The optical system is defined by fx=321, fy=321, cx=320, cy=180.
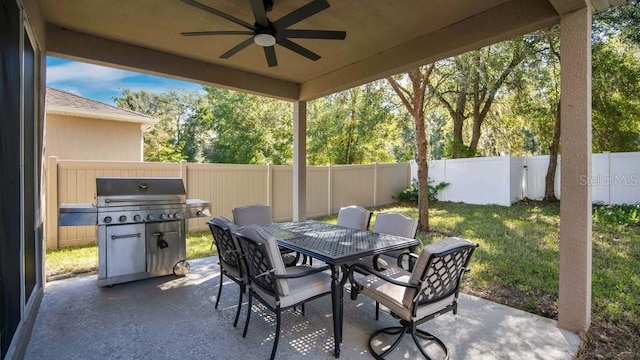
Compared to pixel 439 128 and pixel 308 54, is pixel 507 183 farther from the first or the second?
pixel 308 54

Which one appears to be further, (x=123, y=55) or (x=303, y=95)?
(x=303, y=95)

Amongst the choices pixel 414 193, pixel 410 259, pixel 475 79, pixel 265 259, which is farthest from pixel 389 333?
pixel 414 193

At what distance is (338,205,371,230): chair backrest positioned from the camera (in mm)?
3959

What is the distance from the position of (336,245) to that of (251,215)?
178 centimetres

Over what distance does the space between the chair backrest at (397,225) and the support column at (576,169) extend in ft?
4.28

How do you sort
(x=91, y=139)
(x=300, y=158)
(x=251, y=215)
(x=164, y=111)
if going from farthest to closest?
(x=164, y=111), (x=91, y=139), (x=300, y=158), (x=251, y=215)

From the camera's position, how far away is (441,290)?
2352 mm

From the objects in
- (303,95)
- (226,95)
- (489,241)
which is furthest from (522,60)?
(226,95)

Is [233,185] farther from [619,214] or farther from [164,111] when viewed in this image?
[164,111]

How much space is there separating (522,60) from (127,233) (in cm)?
1040

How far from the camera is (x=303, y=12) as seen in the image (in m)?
2.62

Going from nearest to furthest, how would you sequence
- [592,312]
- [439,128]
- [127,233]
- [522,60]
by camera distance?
[592,312], [127,233], [522,60], [439,128]

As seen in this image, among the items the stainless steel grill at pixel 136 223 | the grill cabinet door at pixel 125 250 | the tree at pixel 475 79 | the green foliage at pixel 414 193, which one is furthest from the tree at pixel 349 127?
the grill cabinet door at pixel 125 250

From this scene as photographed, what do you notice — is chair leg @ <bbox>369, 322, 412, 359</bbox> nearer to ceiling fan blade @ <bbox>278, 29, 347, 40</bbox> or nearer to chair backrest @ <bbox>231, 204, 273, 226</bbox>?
chair backrest @ <bbox>231, 204, 273, 226</bbox>
